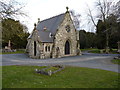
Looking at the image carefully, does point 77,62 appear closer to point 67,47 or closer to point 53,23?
point 67,47

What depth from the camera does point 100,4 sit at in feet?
121

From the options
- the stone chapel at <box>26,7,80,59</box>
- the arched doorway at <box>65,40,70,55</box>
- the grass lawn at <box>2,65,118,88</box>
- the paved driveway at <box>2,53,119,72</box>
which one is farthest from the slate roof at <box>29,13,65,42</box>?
the grass lawn at <box>2,65,118,88</box>

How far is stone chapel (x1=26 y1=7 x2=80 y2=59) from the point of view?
1059 inches

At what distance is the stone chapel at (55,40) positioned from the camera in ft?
88.2

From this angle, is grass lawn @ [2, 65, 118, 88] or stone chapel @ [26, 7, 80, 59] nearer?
grass lawn @ [2, 65, 118, 88]

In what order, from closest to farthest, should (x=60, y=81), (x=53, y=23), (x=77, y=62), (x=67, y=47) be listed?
(x=60, y=81) < (x=77, y=62) < (x=67, y=47) < (x=53, y=23)

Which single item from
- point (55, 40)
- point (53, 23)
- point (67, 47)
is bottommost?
point (67, 47)

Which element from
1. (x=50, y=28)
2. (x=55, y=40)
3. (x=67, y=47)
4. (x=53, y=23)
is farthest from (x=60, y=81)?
(x=53, y=23)

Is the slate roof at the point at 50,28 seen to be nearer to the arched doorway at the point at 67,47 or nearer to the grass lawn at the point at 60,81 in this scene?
the arched doorway at the point at 67,47

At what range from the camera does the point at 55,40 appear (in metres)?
28.2

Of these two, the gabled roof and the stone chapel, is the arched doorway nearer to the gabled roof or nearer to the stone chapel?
the stone chapel

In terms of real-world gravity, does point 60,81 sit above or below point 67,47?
below

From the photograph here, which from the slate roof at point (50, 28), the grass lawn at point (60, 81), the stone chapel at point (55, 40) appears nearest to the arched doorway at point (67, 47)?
the stone chapel at point (55, 40)

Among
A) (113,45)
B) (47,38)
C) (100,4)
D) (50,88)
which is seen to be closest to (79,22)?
(100,4)
